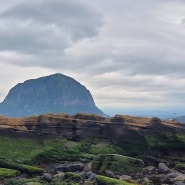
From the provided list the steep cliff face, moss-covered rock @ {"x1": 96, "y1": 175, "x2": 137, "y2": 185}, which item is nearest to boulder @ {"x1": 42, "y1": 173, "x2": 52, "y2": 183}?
moss-covered rock @ {"x1": 96, "y1": 175, "x2": 137, "y2": 185}

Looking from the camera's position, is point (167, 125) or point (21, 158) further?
point (167, 125)

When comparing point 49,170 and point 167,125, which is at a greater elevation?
point 167,125

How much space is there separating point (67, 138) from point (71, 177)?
3869 centimetres

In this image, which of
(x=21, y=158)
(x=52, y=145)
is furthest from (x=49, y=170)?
(x=52, y=145)

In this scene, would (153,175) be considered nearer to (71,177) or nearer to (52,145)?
(71,177)

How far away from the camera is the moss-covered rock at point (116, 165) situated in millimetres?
95394

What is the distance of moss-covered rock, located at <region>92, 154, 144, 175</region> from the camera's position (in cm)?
9539

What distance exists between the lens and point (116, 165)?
3799 inches

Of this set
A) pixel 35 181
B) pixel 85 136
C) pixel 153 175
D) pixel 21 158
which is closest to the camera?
pixel 35 181

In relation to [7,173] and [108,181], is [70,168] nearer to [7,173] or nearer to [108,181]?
[7,173]

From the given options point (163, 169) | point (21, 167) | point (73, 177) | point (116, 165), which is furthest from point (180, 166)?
point (21, 167)

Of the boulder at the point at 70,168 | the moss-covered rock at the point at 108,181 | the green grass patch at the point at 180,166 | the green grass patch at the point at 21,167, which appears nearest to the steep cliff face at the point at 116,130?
the green grass patch at the point at 180,166

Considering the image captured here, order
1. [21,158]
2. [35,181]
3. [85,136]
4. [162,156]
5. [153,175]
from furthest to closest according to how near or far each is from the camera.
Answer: [85,136]
[162,156]
[21,158]
[153,175]
[35,181]

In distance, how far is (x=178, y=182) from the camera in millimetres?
82875
